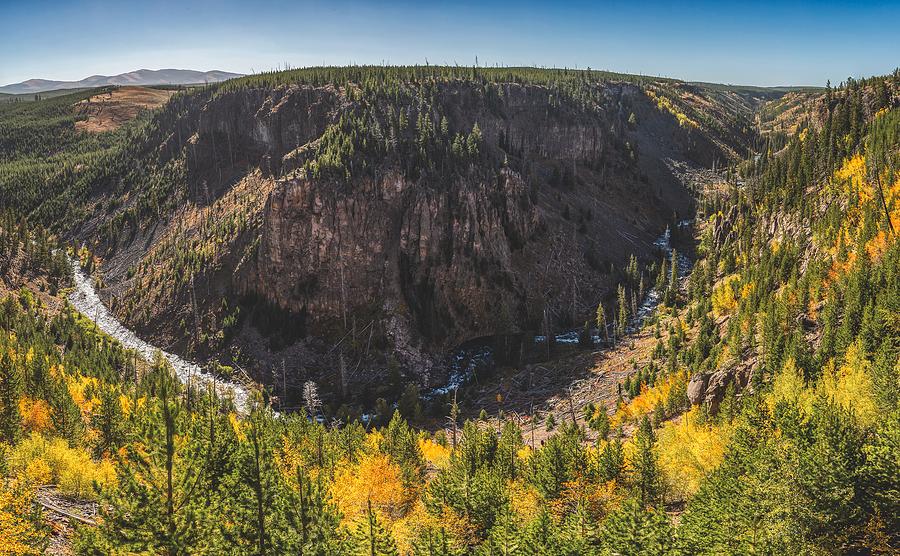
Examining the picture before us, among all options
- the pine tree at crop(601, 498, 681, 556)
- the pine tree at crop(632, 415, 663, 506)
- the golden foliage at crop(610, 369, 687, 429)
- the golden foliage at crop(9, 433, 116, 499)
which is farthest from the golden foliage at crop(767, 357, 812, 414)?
the golden foliage at crop(9, 433, 116, 499)

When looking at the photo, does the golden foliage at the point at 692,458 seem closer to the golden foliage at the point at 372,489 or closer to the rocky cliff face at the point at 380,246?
the golden foliage at the point at 372,489

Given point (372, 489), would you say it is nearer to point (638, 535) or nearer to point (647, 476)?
point (647, 476)

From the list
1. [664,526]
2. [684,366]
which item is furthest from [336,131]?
[664,526]

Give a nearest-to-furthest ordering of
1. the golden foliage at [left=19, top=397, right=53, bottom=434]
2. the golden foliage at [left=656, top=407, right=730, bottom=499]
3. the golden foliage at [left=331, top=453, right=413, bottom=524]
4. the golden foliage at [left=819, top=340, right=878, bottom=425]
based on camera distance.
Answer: the golden foliage at [left=819, top=340, right=878, bottom=425] → the golden foliage at [left=656, top=407, right=730, bottom=499] → the golden foliage at [left=331, top=453, right=413, bottom=524] → the golden foliage at [left=19, top=397, right=53, bottom=434]

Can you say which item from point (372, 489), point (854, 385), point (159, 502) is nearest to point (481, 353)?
point (372, 489)

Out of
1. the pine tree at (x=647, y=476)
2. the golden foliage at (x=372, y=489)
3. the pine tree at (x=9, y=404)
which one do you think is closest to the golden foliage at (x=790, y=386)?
the pine tree at (x=647, y=476)

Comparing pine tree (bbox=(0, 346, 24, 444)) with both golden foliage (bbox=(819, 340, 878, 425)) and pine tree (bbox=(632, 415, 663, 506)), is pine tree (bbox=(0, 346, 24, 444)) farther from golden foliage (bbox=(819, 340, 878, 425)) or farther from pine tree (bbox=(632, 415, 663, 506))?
golden foliage (bbox=(819, 340, 878, 425))
